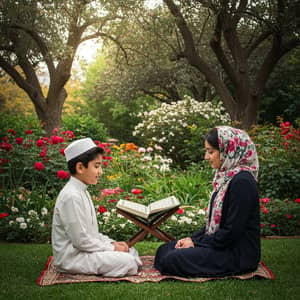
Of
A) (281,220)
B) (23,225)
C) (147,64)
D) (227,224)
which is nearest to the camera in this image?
(227,224)

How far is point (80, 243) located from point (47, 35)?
1005 cm

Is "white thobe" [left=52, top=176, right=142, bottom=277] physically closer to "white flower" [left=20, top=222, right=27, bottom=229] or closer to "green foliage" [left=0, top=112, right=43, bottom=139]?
"white flower" [left=20, top=222, right=27, bottom=229]

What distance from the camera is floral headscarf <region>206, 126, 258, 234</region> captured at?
3898mm

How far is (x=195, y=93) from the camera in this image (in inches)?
833

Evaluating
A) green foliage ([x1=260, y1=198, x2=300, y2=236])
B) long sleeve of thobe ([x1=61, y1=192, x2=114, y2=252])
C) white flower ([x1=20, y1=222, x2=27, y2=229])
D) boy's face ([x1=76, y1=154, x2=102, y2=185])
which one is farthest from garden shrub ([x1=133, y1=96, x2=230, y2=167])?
long sleeve of thobe ([x1=61, y1=192, x2=114, y2=252])

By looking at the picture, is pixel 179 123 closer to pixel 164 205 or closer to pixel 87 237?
pixel 164 205

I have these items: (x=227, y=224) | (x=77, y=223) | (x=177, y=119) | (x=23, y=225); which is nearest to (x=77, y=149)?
(x=77, y=223)

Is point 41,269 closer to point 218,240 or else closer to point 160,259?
point 160,259

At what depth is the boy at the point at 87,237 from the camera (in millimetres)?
3973

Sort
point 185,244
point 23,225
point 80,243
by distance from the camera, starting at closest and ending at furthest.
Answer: point 80,243, point 185,244, point 23,225

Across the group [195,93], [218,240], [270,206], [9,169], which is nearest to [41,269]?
[218,240]

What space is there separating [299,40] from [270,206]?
557 centimetres

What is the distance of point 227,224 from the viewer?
3799 millimetres

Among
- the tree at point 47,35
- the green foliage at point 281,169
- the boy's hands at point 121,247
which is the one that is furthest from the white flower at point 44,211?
the tree at point 47,35
